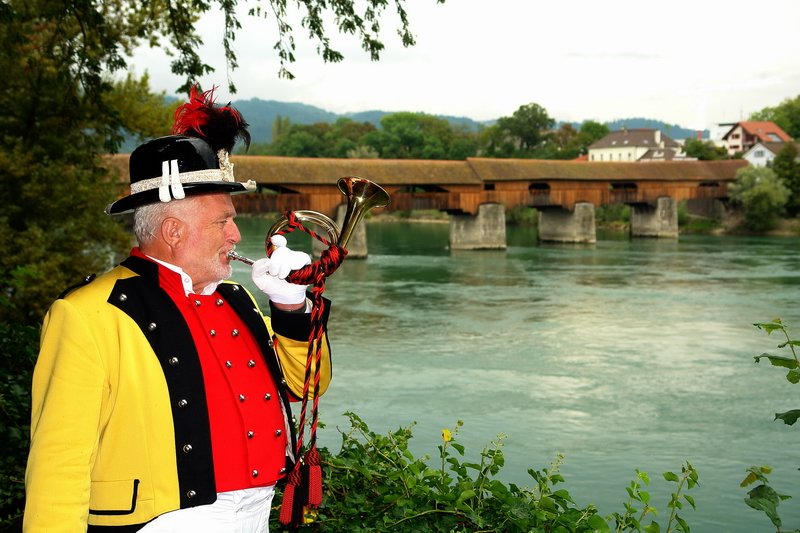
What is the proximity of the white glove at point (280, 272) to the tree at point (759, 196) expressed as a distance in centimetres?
4972

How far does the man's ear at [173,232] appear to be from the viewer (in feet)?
7.50

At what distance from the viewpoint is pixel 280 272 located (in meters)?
2.32

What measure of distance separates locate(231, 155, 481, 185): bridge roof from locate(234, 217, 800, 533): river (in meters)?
6.00

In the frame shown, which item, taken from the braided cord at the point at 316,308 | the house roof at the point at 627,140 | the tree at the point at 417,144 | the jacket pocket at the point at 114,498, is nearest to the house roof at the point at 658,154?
the house roof at the point at 627,140

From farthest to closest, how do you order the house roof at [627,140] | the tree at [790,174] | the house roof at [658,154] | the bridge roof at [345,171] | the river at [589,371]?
the house roof at [627,140] → the house roof at [658,154] → the tree at [790,174] → the bridge roof at [345,171] → the river at [589,371]

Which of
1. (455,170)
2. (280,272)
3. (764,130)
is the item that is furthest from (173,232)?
(764,130)

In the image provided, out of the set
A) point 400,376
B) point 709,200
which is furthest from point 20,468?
point 709,200

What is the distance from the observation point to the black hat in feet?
7.40

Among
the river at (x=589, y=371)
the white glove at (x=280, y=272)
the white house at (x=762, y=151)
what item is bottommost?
the river at (x=589, y=371)

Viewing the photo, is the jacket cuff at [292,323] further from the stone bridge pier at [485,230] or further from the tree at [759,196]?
the tree at [759,196]

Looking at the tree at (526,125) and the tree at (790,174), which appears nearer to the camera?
the tree at (790,174)

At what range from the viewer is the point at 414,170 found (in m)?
39.5

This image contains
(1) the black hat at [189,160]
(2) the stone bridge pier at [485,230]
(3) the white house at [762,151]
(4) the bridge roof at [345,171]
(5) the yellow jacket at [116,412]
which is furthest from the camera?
(3) the white house at [762,151]

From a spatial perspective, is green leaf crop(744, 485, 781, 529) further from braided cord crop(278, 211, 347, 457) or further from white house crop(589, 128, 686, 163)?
white house crop(589, 128, 686, 163)
